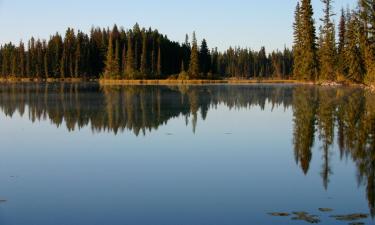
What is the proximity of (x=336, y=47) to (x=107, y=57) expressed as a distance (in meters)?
58.8

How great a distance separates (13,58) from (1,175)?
148 meters

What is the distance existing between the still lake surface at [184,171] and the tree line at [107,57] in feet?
313

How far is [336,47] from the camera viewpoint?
280 feet

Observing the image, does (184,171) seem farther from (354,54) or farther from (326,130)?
(354,54)

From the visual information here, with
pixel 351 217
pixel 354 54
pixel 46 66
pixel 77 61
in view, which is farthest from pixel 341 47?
pixel 46 66

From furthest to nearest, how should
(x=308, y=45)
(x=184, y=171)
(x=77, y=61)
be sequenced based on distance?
(x=77, y=61), (x=308, y=45), (x=184, y=171)

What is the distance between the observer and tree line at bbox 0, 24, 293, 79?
124m

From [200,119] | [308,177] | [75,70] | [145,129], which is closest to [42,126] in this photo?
[145,129]

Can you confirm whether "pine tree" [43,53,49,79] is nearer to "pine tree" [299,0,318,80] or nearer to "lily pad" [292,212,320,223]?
"pine tree" [299,0,318,80]

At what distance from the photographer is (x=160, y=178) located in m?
12.7

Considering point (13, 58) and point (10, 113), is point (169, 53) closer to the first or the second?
point (13, 58)

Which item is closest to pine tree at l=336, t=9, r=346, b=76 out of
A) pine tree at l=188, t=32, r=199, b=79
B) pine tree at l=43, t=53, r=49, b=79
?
pine tree at l=188, t=32, r=199, b=79

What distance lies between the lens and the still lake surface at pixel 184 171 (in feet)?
31.9

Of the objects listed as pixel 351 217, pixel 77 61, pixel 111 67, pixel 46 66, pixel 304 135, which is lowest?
pixel 351 217
